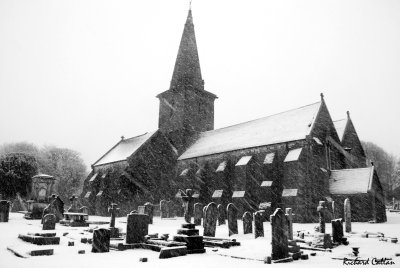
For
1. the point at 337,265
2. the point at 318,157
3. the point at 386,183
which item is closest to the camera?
the point at 337,265

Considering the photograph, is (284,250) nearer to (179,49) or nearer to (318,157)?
(318,157)

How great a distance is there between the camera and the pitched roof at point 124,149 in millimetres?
36088

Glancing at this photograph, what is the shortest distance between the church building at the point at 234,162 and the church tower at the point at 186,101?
12cm

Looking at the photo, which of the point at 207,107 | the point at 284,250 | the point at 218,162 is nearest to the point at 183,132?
the point at 207,107

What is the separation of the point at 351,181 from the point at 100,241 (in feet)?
70.9

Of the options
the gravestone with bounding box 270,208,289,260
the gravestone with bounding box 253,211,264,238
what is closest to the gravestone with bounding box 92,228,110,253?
the gravestone with bounding box 270,208,289,260

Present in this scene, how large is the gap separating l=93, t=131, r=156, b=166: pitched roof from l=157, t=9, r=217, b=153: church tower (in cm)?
304

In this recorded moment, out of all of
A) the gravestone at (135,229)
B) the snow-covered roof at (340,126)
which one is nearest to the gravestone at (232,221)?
the gravestone at (135,229)

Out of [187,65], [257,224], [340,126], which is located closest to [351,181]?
[340,126]

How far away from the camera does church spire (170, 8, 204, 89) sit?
3672cm

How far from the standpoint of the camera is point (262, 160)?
87.1ft

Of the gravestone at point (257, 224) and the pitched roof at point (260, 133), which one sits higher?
the pitched roof at point (260, 133)

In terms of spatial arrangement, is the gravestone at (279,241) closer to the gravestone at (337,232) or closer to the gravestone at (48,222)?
the gravestone at (337,232)

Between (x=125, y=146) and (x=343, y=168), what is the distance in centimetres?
2634
